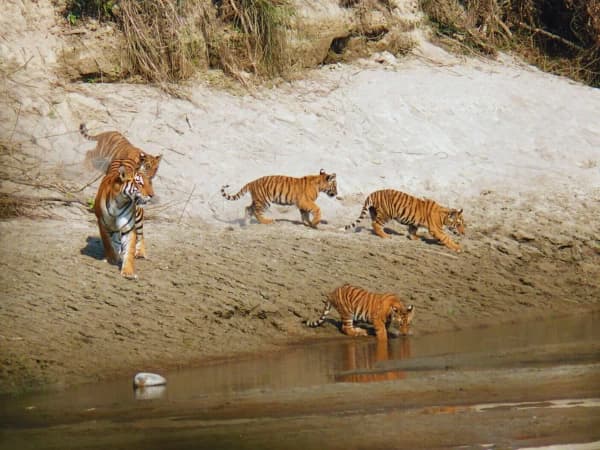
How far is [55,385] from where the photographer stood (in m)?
10.1

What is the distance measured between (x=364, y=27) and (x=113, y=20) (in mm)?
3624

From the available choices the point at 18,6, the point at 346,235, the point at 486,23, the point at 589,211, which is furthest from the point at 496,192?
the point at 18,6

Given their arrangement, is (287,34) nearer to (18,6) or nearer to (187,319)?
(18,6)

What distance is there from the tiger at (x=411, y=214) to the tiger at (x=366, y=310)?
7.68 feet

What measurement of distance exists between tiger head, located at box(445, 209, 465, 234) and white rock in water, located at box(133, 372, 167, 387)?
5.45m

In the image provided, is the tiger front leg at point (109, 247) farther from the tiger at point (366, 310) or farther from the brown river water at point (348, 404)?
the brown river water at point (348, 404)

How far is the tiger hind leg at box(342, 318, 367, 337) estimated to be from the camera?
39.5 feet

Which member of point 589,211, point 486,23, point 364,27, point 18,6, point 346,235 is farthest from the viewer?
point 486,23

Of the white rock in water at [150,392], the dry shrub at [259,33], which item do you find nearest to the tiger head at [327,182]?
the dry shrub at [259,33]

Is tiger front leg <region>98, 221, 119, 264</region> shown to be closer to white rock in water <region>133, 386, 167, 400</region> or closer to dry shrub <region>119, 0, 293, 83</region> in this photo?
white rock in water <region>133, 386, 167, 400</region>

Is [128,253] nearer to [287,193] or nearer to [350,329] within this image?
[350,329]

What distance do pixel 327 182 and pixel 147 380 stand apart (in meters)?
5.46

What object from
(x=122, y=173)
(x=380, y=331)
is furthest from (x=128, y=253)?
(x=380, y=331)

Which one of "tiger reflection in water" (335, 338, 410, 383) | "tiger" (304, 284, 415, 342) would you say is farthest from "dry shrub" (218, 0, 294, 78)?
"tiger reflection in water" (335, 338, 410, 383)
